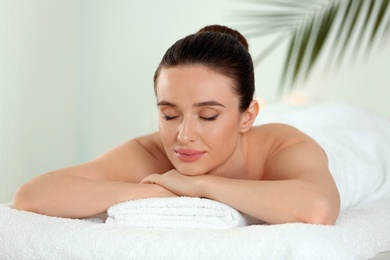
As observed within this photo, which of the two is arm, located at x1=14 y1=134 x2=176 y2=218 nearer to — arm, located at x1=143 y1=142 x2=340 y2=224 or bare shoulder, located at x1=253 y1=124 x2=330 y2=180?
arm, located at x1=143 y1=142 x2=340 y2=224

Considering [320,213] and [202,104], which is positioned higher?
[202,104]

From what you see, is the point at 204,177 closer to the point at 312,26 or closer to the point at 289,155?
the point at 289,155

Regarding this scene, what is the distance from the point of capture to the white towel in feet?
7.01

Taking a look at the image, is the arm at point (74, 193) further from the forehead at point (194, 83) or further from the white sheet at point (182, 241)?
the forehead at point (194, 83)

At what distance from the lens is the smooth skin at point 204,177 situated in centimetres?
148

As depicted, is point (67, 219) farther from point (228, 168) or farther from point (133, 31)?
point (133, 31)

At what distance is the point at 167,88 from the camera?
1614 millimetres

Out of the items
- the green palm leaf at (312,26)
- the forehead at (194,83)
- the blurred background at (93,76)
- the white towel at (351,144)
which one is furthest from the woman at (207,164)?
the blurred background at (93,76)

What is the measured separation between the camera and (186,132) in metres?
1.58

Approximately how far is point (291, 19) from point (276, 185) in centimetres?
160

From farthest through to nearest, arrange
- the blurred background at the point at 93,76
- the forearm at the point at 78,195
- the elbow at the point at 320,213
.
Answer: the blurred background at the point at 93,76, the forearm at the point at 78,195, the elbow at the point at 320,213

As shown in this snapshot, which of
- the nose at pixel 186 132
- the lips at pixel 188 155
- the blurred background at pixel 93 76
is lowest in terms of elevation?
the blurred background at pixel 93 76

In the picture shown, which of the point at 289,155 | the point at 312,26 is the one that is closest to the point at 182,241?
the point at 289,155

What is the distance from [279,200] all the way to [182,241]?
28 cm
